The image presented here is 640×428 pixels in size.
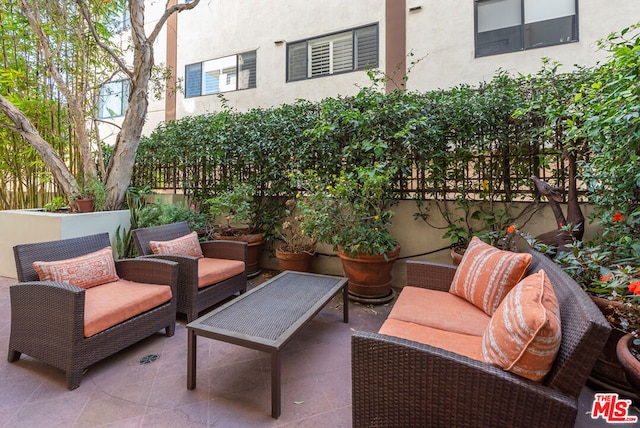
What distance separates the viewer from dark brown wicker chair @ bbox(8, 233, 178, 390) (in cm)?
189

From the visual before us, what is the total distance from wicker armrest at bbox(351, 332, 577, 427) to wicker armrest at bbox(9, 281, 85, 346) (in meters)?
1.77

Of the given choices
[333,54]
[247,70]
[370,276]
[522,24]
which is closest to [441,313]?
[370,276]

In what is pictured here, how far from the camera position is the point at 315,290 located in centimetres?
255

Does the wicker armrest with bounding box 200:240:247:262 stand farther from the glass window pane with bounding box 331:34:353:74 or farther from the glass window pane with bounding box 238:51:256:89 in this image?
the glass window pane with bounding box 238:51:256:89

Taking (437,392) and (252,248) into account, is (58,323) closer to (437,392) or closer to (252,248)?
(437,392)

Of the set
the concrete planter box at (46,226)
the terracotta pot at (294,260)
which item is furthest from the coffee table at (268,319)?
the concrete planter box at (46,226)

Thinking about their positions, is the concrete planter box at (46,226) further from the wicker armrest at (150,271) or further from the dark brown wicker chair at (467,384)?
the dark brown wicker chair at (467,384)

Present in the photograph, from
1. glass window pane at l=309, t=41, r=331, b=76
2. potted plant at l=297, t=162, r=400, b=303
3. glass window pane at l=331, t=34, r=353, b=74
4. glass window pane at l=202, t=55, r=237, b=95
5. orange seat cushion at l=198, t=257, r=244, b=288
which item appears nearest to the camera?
orange seat cushion at l=198, t=257, r=244, b=288

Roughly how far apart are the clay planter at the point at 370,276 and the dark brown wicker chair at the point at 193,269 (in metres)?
1.25

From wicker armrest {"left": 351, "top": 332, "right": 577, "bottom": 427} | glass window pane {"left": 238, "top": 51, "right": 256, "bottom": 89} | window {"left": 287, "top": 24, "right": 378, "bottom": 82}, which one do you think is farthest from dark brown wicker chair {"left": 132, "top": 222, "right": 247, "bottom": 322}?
glass window pane {"left": 238, "top": 51, "right": 256, "bottom": 89}

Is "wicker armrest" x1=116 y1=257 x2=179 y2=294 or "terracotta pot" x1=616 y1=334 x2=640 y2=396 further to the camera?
"wicker armrest" x1=116 y1=257 x2=179 y2=294

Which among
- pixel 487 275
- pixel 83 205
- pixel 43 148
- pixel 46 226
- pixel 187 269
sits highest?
pixel 43 148

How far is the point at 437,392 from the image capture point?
1.24 m

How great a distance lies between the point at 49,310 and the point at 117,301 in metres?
0.38
